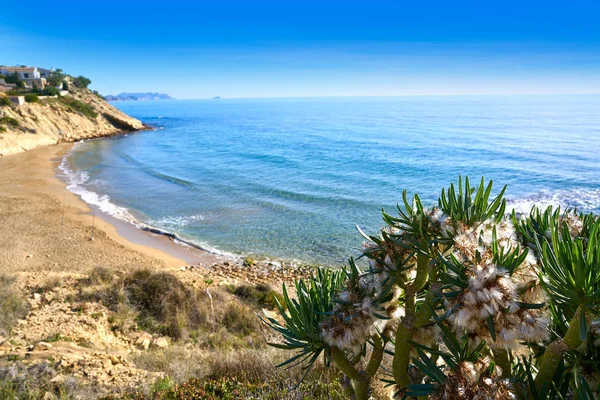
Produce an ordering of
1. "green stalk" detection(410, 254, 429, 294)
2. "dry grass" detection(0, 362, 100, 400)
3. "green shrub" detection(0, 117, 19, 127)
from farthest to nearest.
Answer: "green shrub" detection(0, 117, 19, 127) → "dry grass" detection(0, 362, 100, 400) → "green stalk" detection(410, 254, 429, 294)

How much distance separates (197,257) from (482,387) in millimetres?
17006

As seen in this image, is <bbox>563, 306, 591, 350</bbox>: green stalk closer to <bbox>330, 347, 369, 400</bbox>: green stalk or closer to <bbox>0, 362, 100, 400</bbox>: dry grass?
<bbox>330, 347, 369, 400</bbox>: green stalk

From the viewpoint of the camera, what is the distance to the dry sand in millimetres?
15534

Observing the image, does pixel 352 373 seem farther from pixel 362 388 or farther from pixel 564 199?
pixel 564 199

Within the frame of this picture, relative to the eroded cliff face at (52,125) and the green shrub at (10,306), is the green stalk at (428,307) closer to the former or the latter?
the green shrub at (10,306)

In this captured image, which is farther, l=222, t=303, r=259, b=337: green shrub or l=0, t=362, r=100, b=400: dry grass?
l=222, t=303, r=259, b=337: green shrub

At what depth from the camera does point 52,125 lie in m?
52.4

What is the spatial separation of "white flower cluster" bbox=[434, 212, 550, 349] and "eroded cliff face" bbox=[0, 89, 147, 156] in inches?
1895

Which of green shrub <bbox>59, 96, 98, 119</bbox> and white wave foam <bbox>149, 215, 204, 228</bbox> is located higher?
green shrub <bbox>59, 96, 98, 119</bbox>

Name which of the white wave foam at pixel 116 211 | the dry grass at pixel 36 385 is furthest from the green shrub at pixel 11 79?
the dry grass at pixel 36 385

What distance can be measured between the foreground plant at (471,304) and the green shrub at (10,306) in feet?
26.9

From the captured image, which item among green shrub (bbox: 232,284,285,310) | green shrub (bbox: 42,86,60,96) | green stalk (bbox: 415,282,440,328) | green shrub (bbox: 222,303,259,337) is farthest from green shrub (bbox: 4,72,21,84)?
green stalk (bbox: 415,282,440,328)

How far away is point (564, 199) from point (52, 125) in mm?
57113

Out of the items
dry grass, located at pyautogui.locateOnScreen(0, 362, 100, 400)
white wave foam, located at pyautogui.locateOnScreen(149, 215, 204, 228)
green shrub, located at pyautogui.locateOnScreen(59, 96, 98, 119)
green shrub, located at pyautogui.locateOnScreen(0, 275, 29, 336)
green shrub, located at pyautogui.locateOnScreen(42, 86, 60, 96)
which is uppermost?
green shrub, located at pyautogui.locateOnScreen(42, 86, 60, 96)
